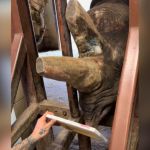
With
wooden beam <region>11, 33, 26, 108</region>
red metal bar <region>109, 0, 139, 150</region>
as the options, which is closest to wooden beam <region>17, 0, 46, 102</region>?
wooden beam <region>11, 33, 26, 108</region>

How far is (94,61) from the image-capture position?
108 cm

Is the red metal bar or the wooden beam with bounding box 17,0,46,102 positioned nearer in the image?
the red metal bar

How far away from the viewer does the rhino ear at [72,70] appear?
0.88 metres

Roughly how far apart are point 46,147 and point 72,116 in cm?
18

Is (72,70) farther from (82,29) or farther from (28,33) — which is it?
(28,33)

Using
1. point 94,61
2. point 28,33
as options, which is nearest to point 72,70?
point 94,61

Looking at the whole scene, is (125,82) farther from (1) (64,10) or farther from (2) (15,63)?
(2) (15,63)

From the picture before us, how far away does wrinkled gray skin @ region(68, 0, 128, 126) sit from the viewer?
112 cm

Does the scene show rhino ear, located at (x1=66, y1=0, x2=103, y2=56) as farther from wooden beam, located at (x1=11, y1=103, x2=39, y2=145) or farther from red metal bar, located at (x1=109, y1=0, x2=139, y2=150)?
wooden beam, located at (x1=11, y1=103, x2=39, y2=145)

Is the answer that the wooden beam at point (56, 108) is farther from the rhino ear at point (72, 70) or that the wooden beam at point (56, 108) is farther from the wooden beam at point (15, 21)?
the wooden beam at point (15, 21)

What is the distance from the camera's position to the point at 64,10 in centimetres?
110

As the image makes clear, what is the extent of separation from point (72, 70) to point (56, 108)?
377 mm

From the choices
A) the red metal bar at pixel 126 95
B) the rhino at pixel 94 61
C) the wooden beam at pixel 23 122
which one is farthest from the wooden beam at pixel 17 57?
the red metal bar at pixel 126 95

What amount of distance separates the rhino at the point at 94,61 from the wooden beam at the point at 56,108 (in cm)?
10
